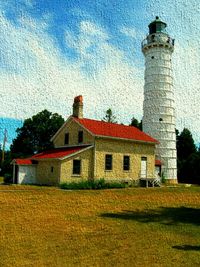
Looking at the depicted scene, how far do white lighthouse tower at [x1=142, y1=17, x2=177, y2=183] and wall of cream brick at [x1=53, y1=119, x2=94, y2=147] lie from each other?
9398 millimetres

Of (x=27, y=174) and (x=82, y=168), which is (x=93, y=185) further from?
(x=27, y=174)

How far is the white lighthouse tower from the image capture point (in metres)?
34.7

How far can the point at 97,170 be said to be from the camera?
26047 mm

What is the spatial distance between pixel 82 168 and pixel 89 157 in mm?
954

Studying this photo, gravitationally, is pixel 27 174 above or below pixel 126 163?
below

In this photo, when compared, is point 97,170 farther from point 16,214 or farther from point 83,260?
point 83,260

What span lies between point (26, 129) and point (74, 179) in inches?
893

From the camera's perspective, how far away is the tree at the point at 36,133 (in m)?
45.3

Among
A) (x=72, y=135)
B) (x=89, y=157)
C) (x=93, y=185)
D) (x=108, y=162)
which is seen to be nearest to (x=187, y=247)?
(x=93, y=185)

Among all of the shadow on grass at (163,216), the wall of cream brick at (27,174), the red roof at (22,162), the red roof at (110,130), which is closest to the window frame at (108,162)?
the red roof at (110,130)

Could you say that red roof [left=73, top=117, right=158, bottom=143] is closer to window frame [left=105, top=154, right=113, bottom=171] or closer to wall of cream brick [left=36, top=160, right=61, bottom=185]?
window frame [left=105, top=154, right=113, bottom=171]

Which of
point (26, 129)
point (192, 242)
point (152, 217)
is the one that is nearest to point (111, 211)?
point (152, 217)

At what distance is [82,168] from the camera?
83.1 ft

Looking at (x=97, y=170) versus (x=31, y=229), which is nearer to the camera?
(x=31, y=229)
